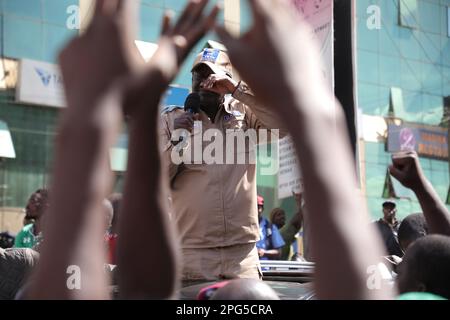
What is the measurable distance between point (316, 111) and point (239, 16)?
14.2 meters

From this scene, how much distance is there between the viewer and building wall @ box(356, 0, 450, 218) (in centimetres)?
2084

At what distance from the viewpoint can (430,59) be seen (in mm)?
22484

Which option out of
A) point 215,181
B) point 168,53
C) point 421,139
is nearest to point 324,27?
point 215,181

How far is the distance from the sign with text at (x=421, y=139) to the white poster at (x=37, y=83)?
9083mm

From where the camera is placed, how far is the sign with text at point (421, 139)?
20.6m

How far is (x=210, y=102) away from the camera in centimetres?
395

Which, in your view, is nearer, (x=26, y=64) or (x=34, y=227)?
(x=34, y=227)

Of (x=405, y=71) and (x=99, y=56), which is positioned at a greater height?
(x=405, y=71)

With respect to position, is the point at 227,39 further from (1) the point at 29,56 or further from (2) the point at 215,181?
(1) the point at 29,56

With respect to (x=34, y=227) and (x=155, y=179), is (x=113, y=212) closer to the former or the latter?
(x=34, y=227)

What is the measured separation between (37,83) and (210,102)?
12.3m

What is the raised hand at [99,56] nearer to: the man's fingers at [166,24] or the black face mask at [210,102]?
the man's fingers at [166,24]

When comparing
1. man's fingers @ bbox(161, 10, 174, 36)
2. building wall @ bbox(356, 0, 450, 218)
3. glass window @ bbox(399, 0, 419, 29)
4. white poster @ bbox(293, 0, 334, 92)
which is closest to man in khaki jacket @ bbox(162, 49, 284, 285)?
white poster @ bbox(293, 0, 334, 92)
